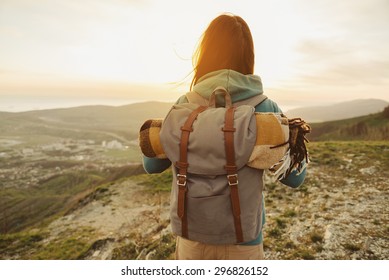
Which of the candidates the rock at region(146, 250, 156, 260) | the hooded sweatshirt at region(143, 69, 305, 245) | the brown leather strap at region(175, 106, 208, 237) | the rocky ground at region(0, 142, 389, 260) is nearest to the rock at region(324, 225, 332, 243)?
the rocky ground at region(0, 142, 389, 260)

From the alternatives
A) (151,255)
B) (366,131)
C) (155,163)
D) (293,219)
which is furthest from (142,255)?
(366,131)

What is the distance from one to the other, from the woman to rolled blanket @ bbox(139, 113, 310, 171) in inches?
4.2

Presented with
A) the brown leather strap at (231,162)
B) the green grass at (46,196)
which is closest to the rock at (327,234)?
the brown leather strap at (231,162)

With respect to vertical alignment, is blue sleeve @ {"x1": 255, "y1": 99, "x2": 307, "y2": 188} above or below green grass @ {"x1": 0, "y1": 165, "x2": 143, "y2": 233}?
above

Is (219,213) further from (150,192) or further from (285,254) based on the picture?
(150,192)

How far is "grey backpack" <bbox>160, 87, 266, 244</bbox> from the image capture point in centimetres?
135

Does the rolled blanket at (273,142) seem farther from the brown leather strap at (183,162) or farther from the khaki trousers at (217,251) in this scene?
the khaki trousers at (217,251)

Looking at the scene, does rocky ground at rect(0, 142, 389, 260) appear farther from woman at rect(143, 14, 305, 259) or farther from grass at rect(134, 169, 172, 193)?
woman at rect(143, 14, 305, 259)

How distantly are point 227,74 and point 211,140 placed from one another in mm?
389

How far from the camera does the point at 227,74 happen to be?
1462 mm

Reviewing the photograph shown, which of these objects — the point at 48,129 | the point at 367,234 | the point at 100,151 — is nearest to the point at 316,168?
the point at 367,234

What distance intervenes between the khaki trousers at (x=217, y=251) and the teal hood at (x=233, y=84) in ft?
2.83

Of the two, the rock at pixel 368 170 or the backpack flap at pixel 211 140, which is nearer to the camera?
the backpack flap at pixel 211 140

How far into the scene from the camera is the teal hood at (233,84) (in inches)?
56.4
